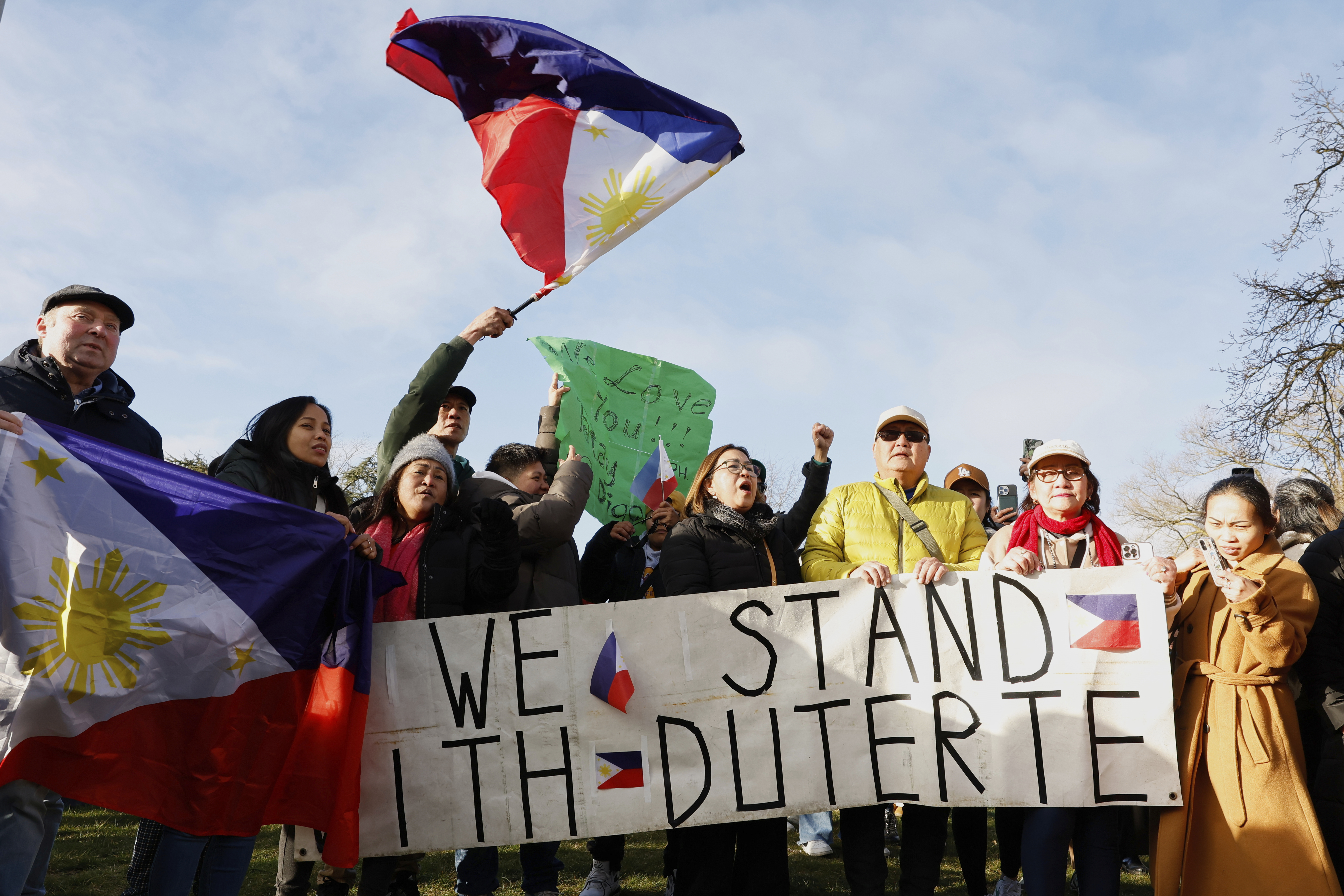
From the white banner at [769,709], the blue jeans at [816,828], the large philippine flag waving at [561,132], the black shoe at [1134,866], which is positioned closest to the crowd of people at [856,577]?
the white banner at [769,709]

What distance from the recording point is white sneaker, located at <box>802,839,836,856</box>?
19.7ft

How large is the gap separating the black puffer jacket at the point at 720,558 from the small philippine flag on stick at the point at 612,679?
38 centimetres

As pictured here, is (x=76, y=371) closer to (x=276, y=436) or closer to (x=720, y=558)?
(x=276, y=436)

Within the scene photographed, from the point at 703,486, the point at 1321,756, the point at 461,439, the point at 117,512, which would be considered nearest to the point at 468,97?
the point at 461,439

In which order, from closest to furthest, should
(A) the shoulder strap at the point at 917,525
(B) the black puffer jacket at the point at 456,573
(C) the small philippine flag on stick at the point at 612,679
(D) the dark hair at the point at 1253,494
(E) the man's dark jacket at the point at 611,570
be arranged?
(D) the dark hair at the point at 1253,494 → (C) the small philippine flag on stick at the point at 612,679 → (B) the black puffer jacket at the point at 456,573 → (A) the shoulder strap at the point at 917,525 → (E) the man's dark jacket at the point at 611,570

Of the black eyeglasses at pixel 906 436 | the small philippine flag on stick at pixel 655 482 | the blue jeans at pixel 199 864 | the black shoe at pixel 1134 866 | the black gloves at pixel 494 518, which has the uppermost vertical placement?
the small philippine flag on stick at pixel 655 482

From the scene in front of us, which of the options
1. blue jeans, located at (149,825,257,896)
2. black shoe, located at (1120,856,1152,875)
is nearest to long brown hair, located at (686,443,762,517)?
blue jeans, located at (149,825,257,896)

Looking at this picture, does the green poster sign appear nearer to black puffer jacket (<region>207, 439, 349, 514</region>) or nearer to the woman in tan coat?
black puffer jacket (<region>207, 439, 349, 514</region>)

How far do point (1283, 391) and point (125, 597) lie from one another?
1809 centimetres

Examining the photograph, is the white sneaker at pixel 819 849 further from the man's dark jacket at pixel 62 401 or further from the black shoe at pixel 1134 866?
the man's dark jacket at pixel 62 401

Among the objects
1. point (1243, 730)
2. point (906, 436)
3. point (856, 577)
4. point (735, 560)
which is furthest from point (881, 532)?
point (1243, 730)

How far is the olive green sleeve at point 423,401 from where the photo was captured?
511 cm

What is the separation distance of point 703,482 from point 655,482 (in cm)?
162

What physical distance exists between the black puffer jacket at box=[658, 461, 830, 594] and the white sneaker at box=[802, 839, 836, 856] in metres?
2.09
